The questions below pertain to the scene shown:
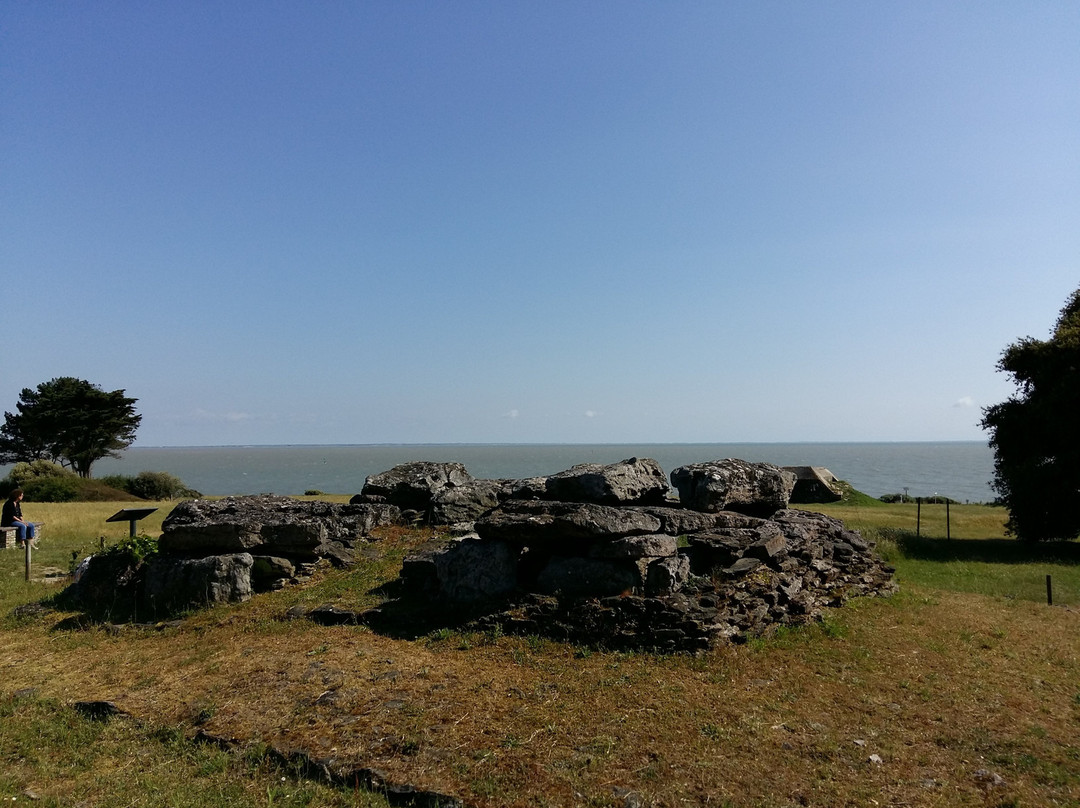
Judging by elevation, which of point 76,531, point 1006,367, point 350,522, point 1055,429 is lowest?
point 76,531

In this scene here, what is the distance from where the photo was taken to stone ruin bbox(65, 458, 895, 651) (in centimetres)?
1161

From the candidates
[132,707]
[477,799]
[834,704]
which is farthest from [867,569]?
[132,707]

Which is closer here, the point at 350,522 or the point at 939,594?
the point at 939,594

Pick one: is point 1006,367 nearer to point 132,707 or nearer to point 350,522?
point 350,522

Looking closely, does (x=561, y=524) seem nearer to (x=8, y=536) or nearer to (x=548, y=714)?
(x=548, y=714)

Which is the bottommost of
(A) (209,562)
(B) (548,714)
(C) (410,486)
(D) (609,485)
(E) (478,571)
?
(B) (548,714)

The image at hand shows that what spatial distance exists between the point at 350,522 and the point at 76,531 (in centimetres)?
1747

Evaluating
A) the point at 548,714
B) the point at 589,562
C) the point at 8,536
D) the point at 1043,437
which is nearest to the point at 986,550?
the point at 1043,437

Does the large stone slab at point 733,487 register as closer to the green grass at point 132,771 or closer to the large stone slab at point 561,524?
the large stone slab at point 561,524

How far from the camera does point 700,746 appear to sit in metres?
7.69

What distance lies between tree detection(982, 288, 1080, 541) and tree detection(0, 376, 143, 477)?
7197 cm

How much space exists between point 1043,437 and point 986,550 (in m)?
5.68

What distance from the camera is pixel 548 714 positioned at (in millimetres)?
8523

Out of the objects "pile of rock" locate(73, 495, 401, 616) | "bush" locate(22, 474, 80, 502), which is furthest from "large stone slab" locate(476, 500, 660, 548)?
"bush" locate(22, 474, 80, 502)
